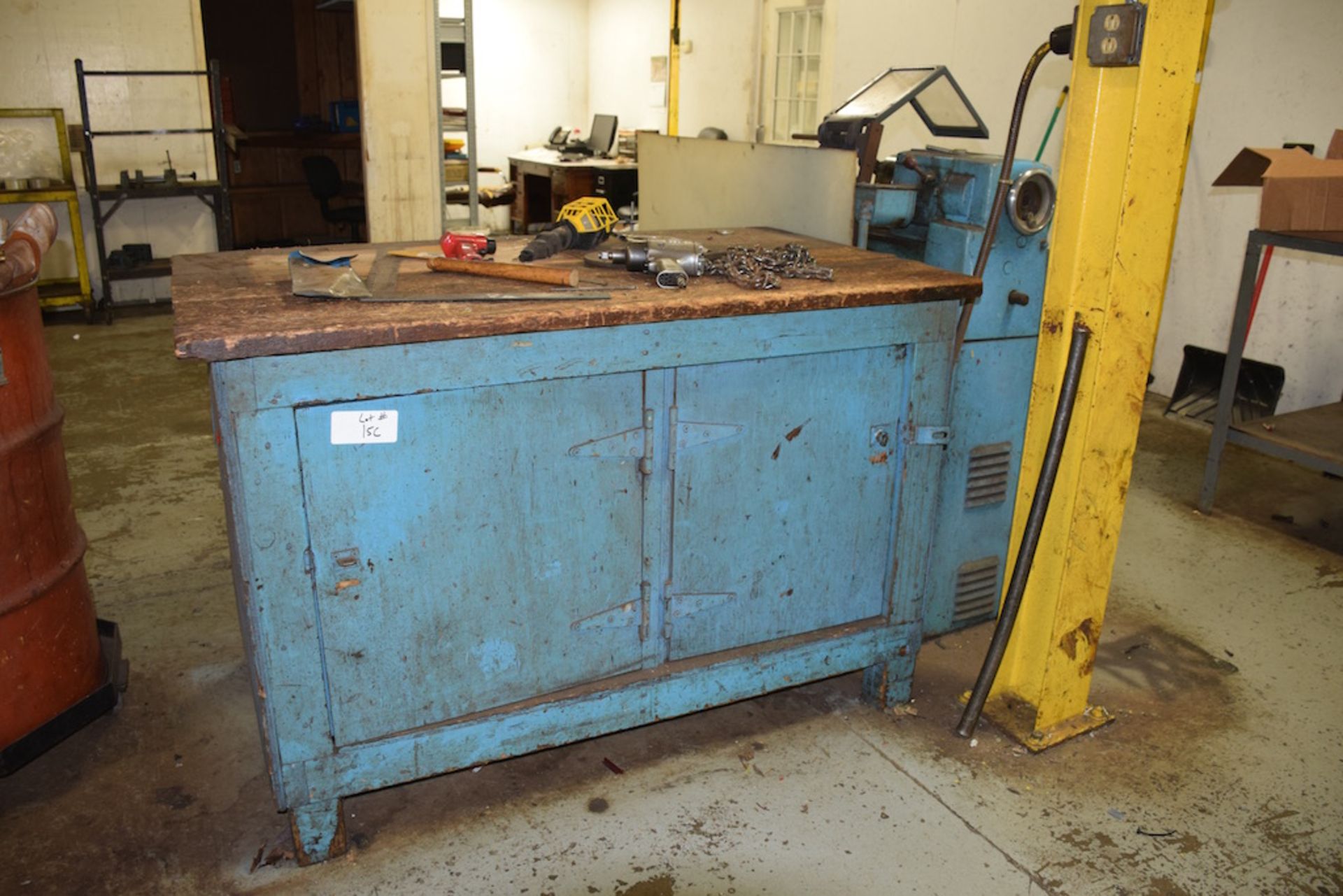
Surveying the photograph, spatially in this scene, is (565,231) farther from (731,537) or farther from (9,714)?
(9,714)

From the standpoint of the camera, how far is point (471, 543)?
178 centimetres

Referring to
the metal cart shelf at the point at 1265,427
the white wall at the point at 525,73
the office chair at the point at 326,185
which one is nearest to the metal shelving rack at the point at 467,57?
the office chair at the point at 326,185

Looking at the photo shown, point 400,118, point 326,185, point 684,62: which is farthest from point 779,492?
point 684,62

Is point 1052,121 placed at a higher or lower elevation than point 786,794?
higher

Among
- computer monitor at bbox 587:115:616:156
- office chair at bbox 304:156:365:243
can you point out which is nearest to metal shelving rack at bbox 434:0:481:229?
office chair at bbox 304:156:365:243

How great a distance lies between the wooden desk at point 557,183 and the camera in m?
7.52

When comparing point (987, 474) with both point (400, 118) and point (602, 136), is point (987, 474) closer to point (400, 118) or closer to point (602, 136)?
point (400, 118)

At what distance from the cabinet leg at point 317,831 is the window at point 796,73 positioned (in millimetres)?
5718

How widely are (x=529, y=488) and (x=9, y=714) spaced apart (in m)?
1.16

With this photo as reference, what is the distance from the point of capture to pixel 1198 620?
2.78 meters

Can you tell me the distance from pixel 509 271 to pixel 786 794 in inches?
47.1

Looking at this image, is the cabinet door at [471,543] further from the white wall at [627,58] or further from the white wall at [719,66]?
the white wall at [627,58]

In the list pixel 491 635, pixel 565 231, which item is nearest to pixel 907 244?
pixel 565 231

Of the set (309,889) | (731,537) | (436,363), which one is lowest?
(309,889)
